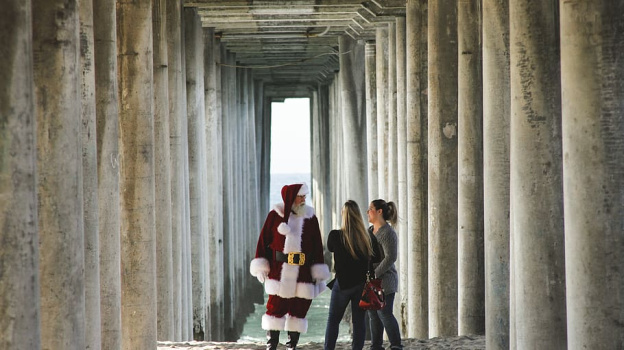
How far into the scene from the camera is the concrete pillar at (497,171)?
1048 centimetres

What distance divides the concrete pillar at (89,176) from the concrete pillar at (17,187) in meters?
2.40

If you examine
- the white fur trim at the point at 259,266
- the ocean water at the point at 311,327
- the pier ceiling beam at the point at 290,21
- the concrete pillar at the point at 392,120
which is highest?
the pier ceiling beam at the point at 290,21

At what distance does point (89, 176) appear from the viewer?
8.98 meters

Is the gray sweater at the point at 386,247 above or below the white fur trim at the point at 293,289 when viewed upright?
above

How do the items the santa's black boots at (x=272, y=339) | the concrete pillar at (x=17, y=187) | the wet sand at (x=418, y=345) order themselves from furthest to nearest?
the wet sand at (x=418, y=345), the santa's black boots at (x=272, y=339), the concrete pillar at (x=17, y=187)

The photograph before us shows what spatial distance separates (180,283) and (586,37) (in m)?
9.02

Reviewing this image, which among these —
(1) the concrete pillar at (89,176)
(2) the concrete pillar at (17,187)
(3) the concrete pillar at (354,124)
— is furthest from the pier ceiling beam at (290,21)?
(2) the concrete pillar at (17,187)

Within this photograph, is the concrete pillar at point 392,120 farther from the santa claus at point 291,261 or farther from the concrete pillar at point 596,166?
the concrete pillar at point 596,166

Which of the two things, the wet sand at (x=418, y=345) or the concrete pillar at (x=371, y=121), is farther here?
the concrete pillar at (x=371, y=121)


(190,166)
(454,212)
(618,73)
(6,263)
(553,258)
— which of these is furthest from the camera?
(190,166)

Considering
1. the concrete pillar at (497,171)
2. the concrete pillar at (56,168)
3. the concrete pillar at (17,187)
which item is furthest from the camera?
the concrete pillar at (497,171)

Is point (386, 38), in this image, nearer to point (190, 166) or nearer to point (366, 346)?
point (190, 166)

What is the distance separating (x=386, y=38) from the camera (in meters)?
20.7

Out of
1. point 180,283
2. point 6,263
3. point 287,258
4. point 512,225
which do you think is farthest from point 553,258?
point 180,283
